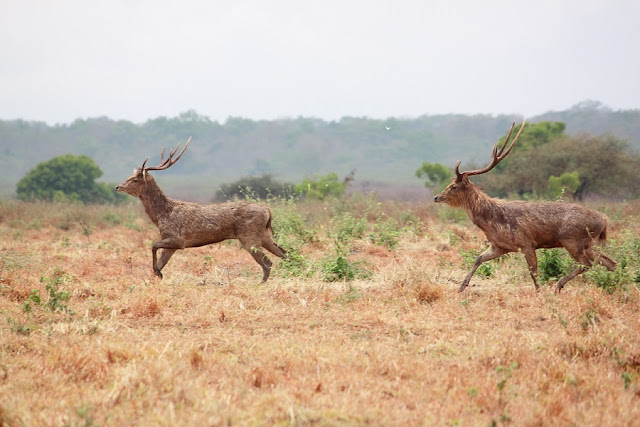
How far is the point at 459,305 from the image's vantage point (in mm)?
8828

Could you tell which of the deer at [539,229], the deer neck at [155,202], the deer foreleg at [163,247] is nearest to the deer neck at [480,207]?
the deer at [539,229]

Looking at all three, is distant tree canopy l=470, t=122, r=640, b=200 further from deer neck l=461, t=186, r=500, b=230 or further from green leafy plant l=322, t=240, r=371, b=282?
green leafy plant l=322, t=240, r=371, b=282

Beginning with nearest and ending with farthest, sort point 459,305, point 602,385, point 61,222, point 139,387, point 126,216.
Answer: point 139,387, point 602,385, point 459,305, point 61,222, point 126,216

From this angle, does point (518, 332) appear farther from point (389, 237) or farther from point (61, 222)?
point (61, 222)

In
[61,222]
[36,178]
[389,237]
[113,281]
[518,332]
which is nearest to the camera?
[518,332]

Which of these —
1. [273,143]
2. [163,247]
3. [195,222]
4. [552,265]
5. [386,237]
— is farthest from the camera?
[273,143]

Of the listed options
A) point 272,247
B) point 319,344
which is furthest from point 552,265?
point 319,344

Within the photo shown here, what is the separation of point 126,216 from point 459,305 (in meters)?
17.4

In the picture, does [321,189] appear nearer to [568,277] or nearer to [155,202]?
[155,202]

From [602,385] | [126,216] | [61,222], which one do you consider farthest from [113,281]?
[126,216]

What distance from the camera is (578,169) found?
2900 centimetres

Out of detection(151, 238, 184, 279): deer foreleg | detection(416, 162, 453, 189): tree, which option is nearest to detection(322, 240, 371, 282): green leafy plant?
detection(151, 238, 184, 279): deer foreleg

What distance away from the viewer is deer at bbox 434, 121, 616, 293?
9727 millimetres

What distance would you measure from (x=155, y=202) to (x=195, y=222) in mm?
799
